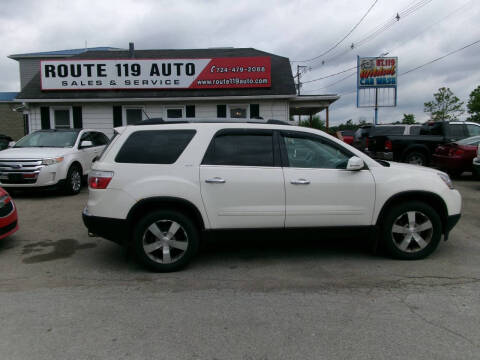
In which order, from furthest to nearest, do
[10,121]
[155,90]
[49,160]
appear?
[10,121] < [155,90] < [49,160]

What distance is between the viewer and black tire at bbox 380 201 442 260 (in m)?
4.80

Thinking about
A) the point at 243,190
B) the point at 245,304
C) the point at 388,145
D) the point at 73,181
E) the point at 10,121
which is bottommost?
the point at 245,304

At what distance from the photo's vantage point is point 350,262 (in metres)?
4.90

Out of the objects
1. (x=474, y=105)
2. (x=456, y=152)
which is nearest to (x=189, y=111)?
(x=456, y=152)

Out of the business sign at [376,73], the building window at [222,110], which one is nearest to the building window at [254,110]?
the building window at [222,110]

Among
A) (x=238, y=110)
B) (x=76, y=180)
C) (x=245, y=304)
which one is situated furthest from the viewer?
(x=238, y=110)

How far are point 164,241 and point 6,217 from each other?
2.56 metres

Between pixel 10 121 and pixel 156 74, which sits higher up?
pixel 156 74

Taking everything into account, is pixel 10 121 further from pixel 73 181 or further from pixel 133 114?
pixel 73 181

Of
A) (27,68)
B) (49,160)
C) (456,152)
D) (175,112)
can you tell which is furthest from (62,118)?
(27,68)

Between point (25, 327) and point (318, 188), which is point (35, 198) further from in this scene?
point (318, 188)

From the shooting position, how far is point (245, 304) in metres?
3.73

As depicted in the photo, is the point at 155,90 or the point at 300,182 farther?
the point at 155,90

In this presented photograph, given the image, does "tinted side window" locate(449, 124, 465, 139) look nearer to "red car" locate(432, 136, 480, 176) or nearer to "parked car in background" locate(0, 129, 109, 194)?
"red car" locate(432, 136, 480, 176)
